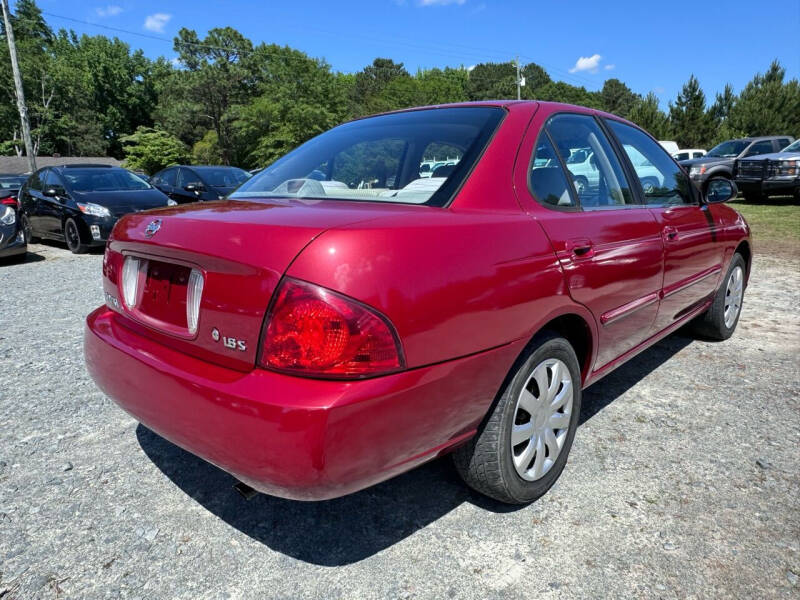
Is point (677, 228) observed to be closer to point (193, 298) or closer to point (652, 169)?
point (652, 169)

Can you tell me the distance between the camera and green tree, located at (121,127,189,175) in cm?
5081

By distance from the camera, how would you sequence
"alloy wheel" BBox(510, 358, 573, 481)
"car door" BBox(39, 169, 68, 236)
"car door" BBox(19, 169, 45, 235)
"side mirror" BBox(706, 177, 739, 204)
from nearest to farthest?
"alloy wheel" BBox(510, 358, 573, 481) < "side mirror" BBox(706, 177, 739, 204) < "car door" BBox(39, 169, 68, 236) < "car door" BBox(19, 169, 45, 235)

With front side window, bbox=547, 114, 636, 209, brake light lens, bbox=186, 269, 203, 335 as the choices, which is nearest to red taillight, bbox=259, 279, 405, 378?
brake light lens, bbox=186, 269, 203, 335

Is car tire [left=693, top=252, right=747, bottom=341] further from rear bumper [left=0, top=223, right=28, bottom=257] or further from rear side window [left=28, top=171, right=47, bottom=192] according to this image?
rear side window [left=28, top=171, right=47, bottom=192]

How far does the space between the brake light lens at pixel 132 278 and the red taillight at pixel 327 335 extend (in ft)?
2.61

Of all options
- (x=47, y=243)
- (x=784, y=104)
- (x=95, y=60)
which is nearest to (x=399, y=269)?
(x=47, y=243)

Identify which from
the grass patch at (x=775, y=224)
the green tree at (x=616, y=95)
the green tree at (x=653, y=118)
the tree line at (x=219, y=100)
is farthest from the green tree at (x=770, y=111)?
the green tree at (x=616, y=95)

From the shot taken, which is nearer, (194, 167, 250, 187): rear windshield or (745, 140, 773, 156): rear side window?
(194, 167, 250, 187): rear windshield

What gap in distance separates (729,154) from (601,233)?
19.3 m

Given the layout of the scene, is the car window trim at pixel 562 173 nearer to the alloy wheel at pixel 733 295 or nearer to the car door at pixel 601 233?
the car door at pixel 601 233

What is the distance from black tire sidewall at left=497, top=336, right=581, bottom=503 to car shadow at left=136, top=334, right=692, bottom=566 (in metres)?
0.14

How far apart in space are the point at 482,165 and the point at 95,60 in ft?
262

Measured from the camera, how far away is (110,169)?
33.6ft

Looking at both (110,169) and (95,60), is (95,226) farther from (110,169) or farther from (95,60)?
(95,60)
